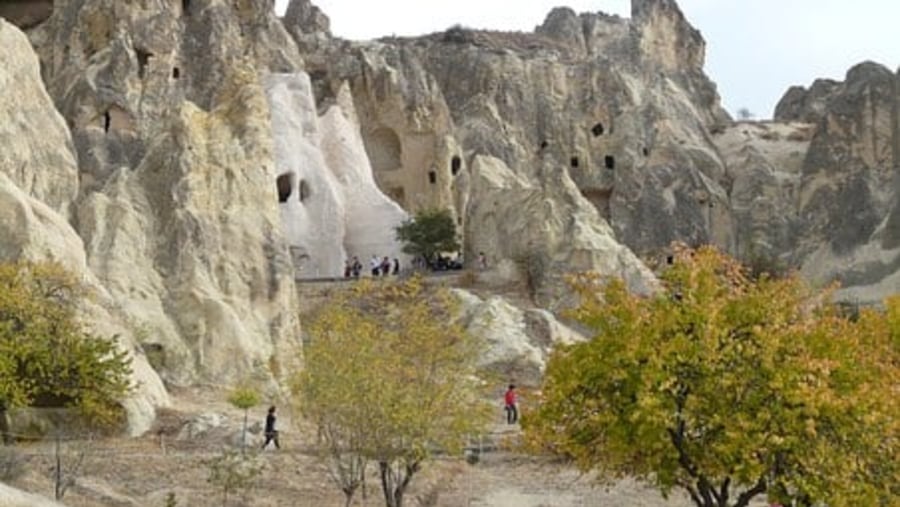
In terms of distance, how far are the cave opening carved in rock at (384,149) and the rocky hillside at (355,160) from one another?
10 cm

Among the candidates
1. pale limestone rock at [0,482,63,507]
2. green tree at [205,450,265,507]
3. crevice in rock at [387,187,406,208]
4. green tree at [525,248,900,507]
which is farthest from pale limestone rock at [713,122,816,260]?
pale limestone rock at [0,482,63,507]

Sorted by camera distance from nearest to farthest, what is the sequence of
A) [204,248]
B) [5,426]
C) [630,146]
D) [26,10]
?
[5,426] < [204,248] < [26,10] < [630,146]

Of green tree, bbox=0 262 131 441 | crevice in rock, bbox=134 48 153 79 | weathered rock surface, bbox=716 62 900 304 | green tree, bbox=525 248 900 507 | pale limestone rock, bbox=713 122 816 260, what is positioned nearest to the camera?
green tree, bbox=525 248 900 507

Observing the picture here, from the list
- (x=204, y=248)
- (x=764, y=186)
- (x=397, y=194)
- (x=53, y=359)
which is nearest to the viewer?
(x=53, y=359)

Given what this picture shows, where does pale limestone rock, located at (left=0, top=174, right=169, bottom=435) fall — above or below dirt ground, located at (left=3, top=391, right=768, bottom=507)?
above

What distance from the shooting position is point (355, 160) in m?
44.5

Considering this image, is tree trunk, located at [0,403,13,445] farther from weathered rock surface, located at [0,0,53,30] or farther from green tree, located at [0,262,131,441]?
weathered rock surface, located at [0,0,53,30]

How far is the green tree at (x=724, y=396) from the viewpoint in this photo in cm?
1222

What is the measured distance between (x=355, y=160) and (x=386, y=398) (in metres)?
29.2

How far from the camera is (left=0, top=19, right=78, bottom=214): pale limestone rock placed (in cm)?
2852

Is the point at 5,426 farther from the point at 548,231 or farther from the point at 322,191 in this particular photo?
the point at 548,231

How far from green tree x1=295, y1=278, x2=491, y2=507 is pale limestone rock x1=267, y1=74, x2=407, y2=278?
22.0m

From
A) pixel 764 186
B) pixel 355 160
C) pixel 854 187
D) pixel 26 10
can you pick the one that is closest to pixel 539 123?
pixel 764 186

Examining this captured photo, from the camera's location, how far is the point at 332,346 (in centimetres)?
1730
